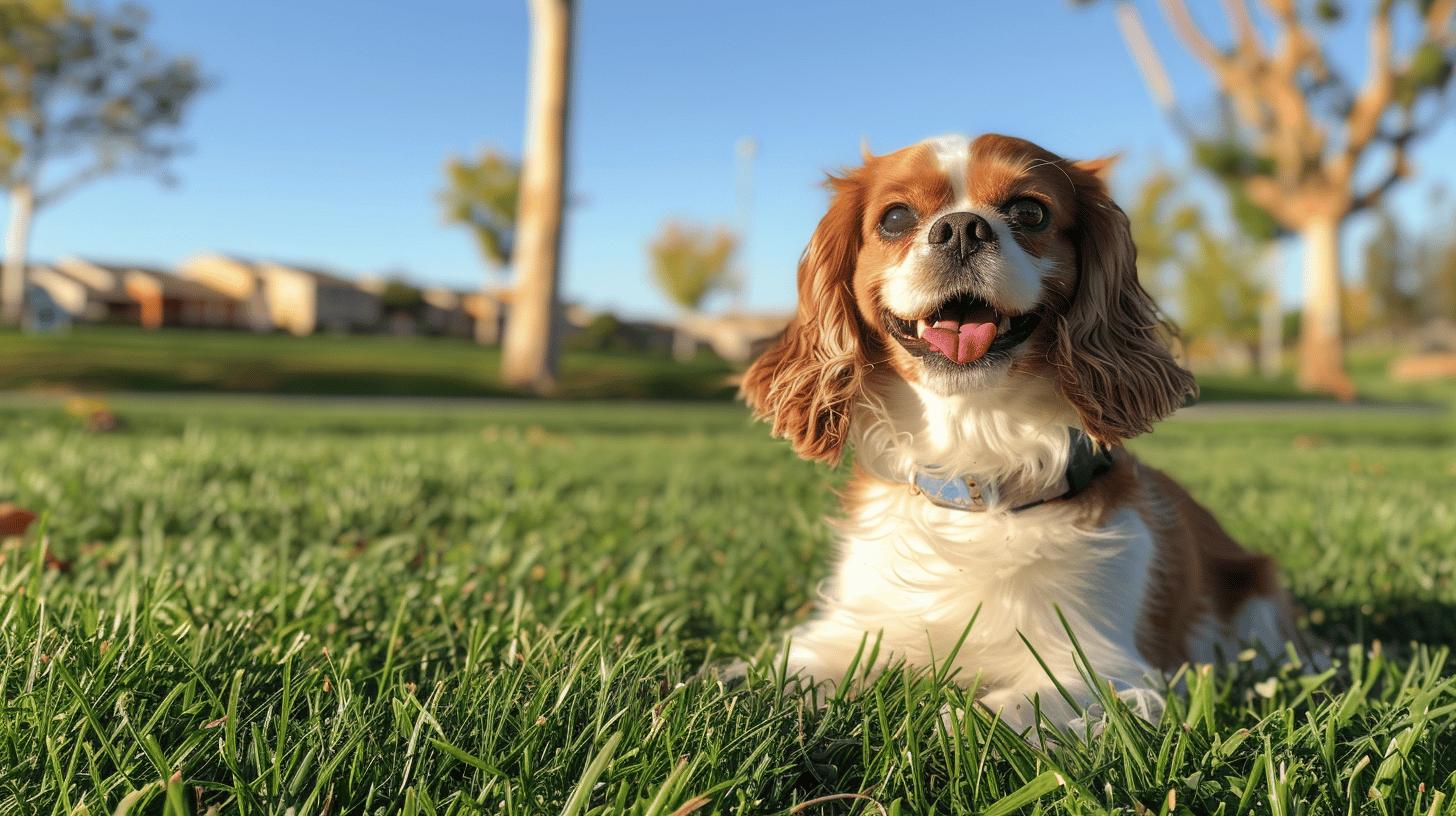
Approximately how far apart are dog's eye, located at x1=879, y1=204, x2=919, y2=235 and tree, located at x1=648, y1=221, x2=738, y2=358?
56.9m

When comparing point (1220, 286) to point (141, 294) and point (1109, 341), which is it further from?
point (141, 294)

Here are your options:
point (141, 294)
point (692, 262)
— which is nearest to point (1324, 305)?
point (692, 262)

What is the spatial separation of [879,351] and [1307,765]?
1202 millimetres

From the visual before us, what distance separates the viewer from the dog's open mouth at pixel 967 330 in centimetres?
202

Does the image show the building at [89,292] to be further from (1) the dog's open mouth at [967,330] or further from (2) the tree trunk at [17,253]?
(1) the dog's open mouth at [967,330]

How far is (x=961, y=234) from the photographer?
1955mm

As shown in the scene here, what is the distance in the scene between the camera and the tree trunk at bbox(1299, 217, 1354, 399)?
1015 inches

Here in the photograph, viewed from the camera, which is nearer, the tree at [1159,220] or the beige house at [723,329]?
the tree at [1159,220]

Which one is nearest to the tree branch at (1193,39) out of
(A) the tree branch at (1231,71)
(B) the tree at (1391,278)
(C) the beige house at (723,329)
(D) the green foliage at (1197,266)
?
(A) the tree branch at (1231,71)

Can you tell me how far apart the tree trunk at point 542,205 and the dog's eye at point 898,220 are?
1607cm

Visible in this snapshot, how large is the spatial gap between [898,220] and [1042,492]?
27.5 inches

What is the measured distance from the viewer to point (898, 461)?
7.74ft

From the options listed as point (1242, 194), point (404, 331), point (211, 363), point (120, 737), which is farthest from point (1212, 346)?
point (120, 737)

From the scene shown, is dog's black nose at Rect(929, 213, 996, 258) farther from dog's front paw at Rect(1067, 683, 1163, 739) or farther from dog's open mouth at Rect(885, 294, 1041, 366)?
dog's front paw at Rect(1067, 683, 1163, 739)
